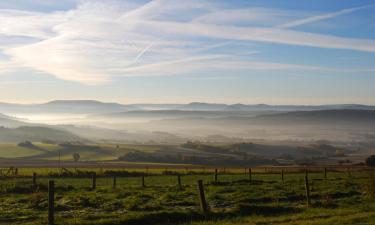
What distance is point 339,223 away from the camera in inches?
703

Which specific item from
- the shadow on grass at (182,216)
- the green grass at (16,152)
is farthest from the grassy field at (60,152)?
the shadow on grass at (182,216)

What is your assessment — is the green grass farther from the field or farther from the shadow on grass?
the shadow on grass

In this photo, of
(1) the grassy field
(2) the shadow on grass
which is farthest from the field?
(1) the grassy field

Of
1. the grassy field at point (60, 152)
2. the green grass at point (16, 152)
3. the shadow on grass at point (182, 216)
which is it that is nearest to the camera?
the shadow on grass at point (182, 216)

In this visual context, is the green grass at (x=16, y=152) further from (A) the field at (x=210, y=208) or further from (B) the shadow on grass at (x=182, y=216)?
(B) the shadow on grass at (x=182, y=216)

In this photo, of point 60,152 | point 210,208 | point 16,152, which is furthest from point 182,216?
point 16,152

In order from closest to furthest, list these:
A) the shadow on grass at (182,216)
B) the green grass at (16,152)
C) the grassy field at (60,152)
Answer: the shadow on grass at (182,216) < the grassy field at (60,152) < the green grass at (16,152)

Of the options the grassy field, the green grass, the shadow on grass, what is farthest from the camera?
the green grass

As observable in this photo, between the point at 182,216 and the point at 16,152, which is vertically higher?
the point at 182,216

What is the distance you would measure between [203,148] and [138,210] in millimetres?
118411

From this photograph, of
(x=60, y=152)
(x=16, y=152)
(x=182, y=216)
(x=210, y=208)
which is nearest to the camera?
(x=182, y=216)

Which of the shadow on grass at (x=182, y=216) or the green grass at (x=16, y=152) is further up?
the shadow on grass at (x=182, y=216)

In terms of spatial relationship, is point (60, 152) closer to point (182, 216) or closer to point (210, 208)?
point (210, 208)

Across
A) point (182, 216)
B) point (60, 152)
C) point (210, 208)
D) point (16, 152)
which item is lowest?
point (60, 152)
